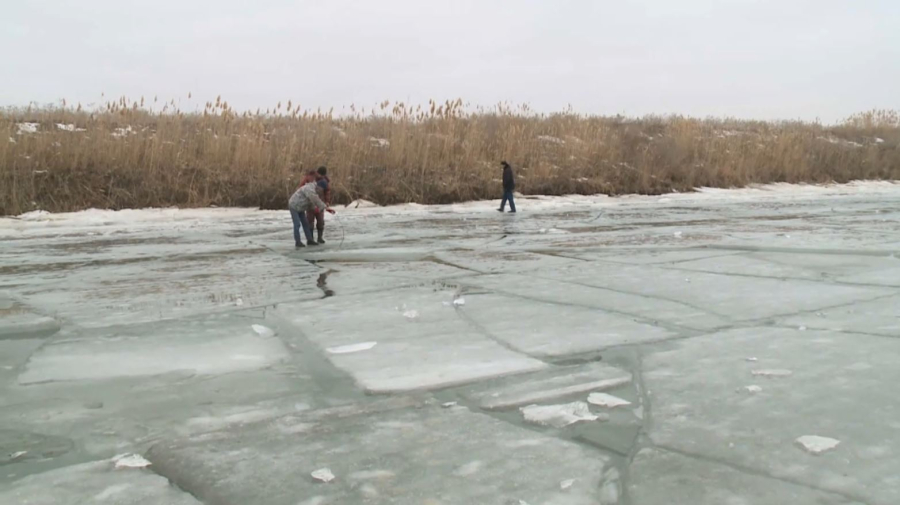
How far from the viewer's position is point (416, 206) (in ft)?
50.8

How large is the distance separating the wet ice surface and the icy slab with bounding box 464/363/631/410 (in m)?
0.01

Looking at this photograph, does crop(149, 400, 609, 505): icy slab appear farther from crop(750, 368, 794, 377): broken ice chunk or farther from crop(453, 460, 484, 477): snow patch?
crop(750, 368, 794, 377): broken ice chunk

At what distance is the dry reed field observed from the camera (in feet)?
45.9

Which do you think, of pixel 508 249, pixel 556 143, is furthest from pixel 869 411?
pixel 556 143

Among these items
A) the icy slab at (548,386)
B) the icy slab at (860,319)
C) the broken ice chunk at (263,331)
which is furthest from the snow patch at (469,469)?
the icy slab at (860,319)

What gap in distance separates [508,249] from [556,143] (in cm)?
1251

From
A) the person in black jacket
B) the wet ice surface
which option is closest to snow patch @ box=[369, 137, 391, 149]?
the person in black jacket

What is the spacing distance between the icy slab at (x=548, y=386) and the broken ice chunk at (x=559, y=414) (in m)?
0.08

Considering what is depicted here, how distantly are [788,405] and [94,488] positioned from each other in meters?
2.45

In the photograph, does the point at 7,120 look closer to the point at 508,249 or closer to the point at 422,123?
the point at 422,123

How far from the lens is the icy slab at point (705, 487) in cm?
219

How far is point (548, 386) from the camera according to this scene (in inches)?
128

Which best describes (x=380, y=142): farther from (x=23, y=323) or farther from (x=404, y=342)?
(x=404, y=342)

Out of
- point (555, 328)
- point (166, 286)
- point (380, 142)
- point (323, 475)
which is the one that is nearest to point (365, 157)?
point (380, 142)
